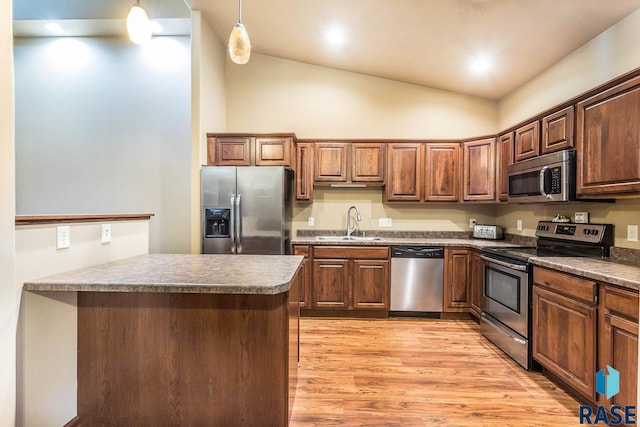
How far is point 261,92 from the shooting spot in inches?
156

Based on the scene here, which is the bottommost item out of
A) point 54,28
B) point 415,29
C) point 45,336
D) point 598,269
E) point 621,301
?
point 45,336

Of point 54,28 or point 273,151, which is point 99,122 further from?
point 273,151

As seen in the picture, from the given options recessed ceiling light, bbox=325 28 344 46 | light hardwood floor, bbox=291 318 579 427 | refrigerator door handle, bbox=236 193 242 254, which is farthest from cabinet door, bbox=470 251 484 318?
recessed ceiling light, bbox=325 28 344 46

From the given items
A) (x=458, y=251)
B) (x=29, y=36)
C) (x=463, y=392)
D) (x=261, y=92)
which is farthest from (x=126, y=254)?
(x=29, y=36)

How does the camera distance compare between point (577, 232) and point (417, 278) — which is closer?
point (577, 232)

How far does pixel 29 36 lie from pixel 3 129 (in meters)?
3.87

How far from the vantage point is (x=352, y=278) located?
3.42 meters

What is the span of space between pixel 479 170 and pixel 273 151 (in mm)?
2447

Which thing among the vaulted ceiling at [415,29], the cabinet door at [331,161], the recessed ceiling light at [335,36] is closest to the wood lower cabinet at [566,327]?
the vaulted ceiling at [415,29]

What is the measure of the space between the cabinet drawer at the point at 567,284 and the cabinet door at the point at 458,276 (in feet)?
3.53

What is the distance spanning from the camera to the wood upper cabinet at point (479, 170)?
3406 mm

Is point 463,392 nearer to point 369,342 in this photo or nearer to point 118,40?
point 369,342

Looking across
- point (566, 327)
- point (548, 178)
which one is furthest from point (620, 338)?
point (548, 178)

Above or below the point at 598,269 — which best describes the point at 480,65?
above
